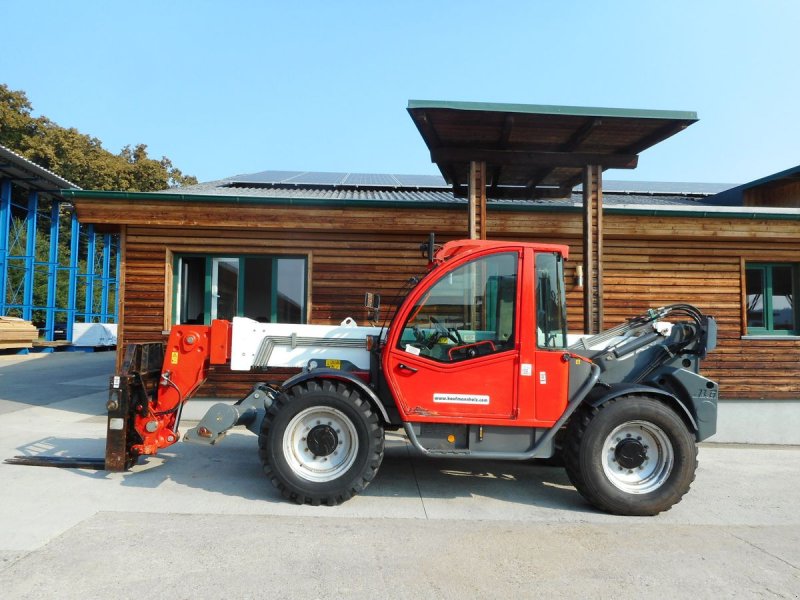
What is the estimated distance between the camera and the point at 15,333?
20016 mm

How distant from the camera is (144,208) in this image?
823 centimetres

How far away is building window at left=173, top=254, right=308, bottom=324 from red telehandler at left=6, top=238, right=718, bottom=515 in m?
3.79

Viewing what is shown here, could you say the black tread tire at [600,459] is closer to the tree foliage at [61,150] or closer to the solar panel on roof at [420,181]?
the solar panel on roof at [420,181]

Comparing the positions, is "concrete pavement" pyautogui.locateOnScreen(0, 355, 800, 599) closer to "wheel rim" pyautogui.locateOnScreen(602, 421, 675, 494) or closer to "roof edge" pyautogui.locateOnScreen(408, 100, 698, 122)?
"wheel rim" pyautogui.locateOnScreen(602, 421, 675, 494)

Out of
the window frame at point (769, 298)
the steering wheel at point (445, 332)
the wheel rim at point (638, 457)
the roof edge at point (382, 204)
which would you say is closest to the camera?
the wheel rim at point (638, 457)

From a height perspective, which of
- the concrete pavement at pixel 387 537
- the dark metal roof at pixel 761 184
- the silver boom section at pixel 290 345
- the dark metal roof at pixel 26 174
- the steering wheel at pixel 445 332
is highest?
the dark metal roof at pixel 26 174

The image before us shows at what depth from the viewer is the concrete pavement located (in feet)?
10.6

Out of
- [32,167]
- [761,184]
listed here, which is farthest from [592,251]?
[32,167]

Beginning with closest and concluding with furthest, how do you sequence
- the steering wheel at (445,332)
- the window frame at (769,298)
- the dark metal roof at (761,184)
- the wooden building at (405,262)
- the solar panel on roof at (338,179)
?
the steering wheel at (445,332)
the wooden building at (405,262)
the window frame at (769,298)
the dark metal roof at (761,184)
the solar panel on roof at (338,179)

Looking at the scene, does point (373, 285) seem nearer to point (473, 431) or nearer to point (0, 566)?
point (473, 431)

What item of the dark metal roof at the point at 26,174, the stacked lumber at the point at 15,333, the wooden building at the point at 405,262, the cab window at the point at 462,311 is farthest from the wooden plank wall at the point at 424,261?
the dark metal roof at the point at 26,174

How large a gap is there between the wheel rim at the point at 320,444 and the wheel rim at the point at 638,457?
2302 mm

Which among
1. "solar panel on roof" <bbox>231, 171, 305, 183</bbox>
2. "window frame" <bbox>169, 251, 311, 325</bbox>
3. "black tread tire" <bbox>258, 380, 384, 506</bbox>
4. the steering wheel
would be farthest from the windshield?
"solar panel on roof" <bbox>231, 171, 305, 183</bbox>

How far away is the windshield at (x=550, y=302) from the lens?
478 centimetres
